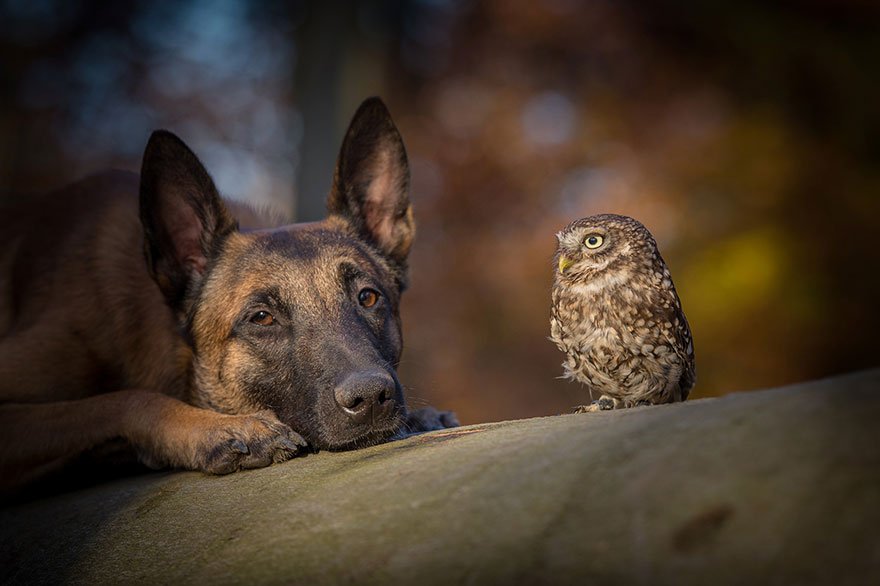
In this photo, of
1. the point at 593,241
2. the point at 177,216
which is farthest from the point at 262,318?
the point at 593,241

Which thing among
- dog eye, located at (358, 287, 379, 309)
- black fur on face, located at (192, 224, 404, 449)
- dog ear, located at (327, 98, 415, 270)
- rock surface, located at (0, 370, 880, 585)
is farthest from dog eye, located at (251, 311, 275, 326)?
rock surface, located at (0, 370, 880, 585)

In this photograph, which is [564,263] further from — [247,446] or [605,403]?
[247,446]

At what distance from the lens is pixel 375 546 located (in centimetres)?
200

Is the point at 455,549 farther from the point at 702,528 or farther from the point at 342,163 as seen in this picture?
the point at 342,163

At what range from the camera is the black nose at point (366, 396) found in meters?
3.46

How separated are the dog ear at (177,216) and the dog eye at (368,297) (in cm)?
87

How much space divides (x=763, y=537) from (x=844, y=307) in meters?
8.93

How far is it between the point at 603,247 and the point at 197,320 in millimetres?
2179

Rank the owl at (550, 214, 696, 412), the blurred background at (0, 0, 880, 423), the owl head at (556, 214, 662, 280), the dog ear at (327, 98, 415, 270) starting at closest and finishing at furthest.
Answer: the owl at (550, 214, 696, 412), the owl head at (556, 214, 662, 280), the dog ear at (327, 98, 415, 270), the blurred background at (0, 0, 880, 423)

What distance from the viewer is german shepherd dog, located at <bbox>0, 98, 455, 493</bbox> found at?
3.54m

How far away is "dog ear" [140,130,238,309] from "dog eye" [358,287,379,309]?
871 mm

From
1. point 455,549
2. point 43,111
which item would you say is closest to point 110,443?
point 455,549

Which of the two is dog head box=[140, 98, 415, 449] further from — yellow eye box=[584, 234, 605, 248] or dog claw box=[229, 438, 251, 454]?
yellow eye box=[584, 234, 605, 248]

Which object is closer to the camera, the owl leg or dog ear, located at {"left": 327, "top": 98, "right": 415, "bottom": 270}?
the owl leg
